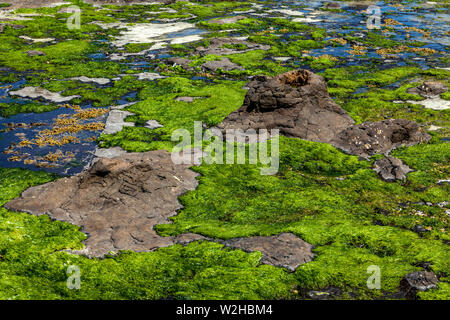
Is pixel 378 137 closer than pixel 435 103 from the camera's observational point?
Yes

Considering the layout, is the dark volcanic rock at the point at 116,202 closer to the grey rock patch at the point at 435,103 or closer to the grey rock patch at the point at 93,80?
the grey rock patch at the point at 93,80

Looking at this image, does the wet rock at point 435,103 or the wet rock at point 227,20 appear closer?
the wet rock at point 435,103

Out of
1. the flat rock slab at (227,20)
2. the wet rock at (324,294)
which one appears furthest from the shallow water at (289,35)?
the wet rock at (324,294)

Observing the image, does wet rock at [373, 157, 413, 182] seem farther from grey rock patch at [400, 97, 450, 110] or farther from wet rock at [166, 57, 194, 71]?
wet rock at [166, 57, 194, 71]

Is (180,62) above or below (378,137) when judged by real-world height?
above

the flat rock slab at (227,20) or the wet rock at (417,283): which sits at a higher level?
the flat rock slab at (227,20)

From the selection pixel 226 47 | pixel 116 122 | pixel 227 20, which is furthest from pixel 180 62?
pixel 227 20

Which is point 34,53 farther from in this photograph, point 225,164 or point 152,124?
point 225,164
